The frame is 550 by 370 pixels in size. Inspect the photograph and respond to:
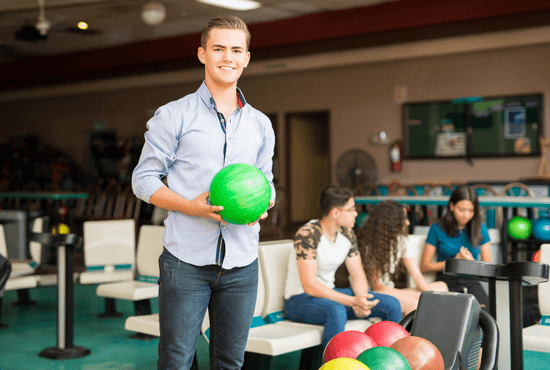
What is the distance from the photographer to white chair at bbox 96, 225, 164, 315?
401 cm

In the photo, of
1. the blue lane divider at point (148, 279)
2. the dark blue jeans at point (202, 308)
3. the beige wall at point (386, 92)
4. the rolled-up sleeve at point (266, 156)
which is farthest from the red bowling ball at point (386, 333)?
the beige wall at point (386, 92)

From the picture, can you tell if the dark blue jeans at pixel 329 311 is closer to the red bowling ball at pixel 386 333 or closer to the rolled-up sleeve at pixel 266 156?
the red bowling ball at pixel 386 333

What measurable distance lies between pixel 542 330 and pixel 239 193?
6.55 ft

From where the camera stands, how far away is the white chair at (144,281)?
4012 millimetres

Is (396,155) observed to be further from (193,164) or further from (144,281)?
(193,164)

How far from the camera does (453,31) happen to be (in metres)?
7.94

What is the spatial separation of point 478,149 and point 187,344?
7684mm

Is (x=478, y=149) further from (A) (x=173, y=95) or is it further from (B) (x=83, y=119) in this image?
(B) (x=83, y=119)

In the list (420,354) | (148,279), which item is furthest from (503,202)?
(420,354)

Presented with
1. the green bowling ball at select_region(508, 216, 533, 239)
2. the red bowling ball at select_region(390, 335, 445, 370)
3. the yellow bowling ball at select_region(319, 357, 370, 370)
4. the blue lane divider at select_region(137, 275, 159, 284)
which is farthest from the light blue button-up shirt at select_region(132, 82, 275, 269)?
the green bowling ball at select_region(508, 216, 533, 239)

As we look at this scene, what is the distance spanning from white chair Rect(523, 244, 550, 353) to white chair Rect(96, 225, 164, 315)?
240 cm

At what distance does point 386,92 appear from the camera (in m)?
9.29

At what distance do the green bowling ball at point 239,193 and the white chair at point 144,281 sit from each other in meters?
2.59

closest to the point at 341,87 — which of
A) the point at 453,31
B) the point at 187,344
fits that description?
the point at 453,31
